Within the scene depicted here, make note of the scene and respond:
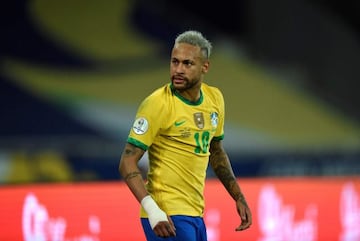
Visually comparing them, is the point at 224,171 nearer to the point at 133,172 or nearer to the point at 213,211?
the point at 133,172

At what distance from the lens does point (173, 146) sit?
15.9ft

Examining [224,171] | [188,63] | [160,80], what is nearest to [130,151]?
[188,63]

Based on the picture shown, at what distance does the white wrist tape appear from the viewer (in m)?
4.49

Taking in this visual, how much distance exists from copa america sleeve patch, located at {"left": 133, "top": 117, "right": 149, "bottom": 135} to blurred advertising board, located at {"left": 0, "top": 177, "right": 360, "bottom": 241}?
A: 297 centimetres

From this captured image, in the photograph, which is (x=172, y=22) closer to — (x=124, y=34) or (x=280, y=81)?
(x=124, y=34)

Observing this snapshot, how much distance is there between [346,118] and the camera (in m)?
14.9

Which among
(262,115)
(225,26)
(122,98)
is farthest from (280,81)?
(122,98)

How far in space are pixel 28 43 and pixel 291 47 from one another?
4.50 meters

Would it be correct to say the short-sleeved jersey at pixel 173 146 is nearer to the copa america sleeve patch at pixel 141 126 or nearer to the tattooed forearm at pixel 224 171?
the copa america sleeve patch at pixel 141 126

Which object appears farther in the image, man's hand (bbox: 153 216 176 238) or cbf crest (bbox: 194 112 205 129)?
cbf crest (bbox: 194 112 205 129)

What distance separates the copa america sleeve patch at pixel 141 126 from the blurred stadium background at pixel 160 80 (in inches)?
237

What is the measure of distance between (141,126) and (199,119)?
40 cm

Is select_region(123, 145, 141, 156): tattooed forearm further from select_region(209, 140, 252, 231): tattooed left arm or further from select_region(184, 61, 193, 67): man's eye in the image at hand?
select_region(209, 140, 252, 231): tattooed left arm

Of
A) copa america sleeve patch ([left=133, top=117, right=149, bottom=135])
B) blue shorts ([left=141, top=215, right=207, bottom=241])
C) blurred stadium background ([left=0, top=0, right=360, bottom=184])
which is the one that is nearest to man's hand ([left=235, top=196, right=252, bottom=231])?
blue shorts ([left=141, top=215, right=207, bottom=241])
